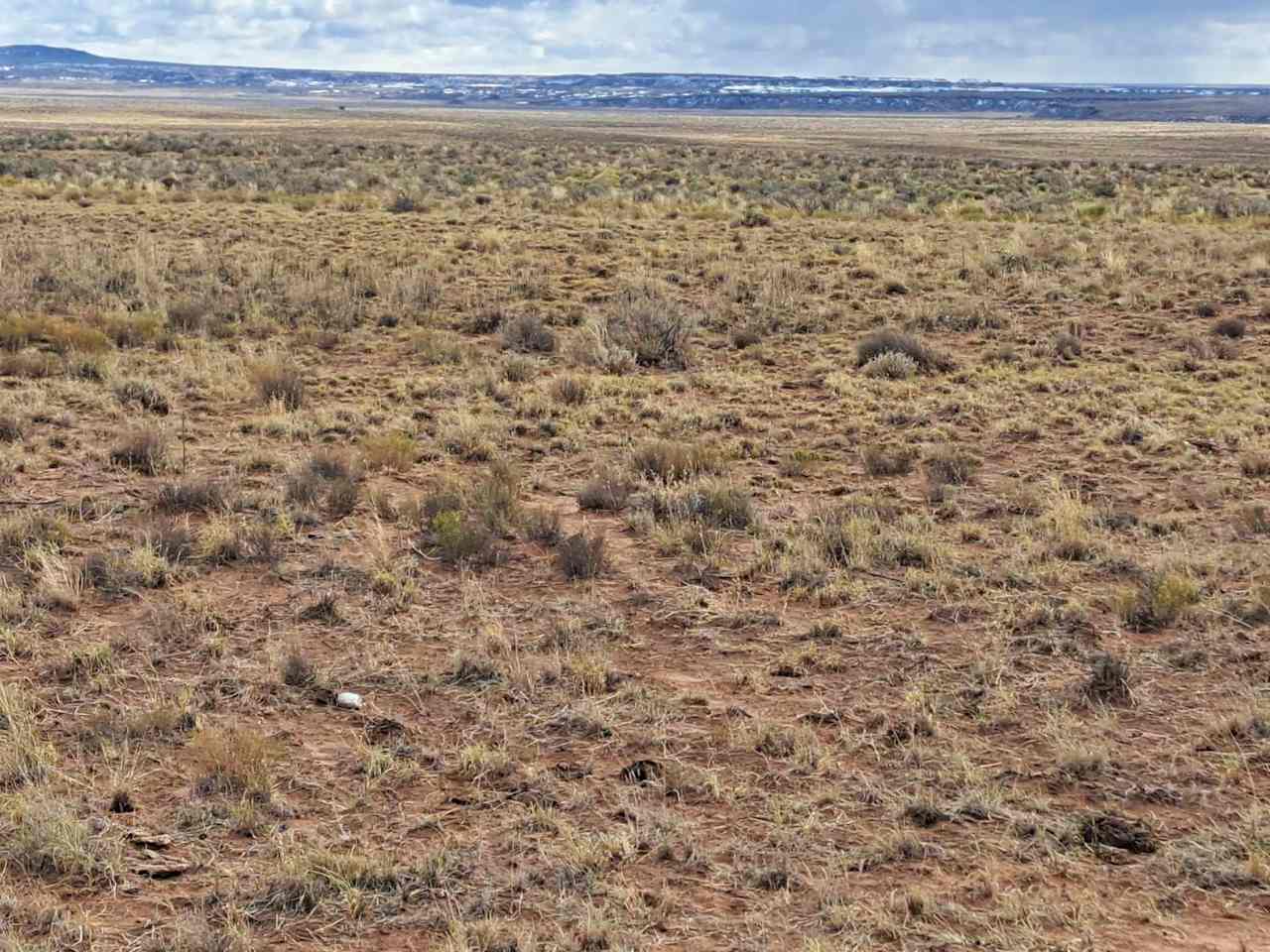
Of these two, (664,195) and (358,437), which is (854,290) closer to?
(358,437)

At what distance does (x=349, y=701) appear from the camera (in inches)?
252

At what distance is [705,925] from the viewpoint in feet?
15.2

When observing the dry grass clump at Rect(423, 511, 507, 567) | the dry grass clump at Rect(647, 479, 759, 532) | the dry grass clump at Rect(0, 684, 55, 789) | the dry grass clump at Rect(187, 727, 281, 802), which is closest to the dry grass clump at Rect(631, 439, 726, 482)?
the dry grass clump at Rect(647, 479, 759, 532)

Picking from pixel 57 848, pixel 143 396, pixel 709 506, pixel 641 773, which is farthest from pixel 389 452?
pixel 57 848

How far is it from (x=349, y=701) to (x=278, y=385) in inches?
278

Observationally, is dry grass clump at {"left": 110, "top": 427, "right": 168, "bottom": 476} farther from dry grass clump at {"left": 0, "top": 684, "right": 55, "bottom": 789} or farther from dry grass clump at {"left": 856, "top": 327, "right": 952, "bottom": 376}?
dry grass clump at {"left": 856, "top": 327, "right": 952, "bottom": 376}

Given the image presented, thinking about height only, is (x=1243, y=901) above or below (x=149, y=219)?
below

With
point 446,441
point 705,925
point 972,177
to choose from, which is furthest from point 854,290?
point 972,177

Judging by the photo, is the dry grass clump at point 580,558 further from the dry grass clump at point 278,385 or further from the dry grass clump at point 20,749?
the dry grass clump at point 278,385

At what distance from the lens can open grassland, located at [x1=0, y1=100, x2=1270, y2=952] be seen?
4.86 m

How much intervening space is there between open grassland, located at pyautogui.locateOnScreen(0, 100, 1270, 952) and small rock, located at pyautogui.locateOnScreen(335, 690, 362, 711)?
9 cm

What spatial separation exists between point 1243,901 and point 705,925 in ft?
6.98

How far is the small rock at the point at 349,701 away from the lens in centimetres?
640

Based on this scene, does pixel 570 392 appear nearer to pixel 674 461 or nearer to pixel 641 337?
pixel 641 337
